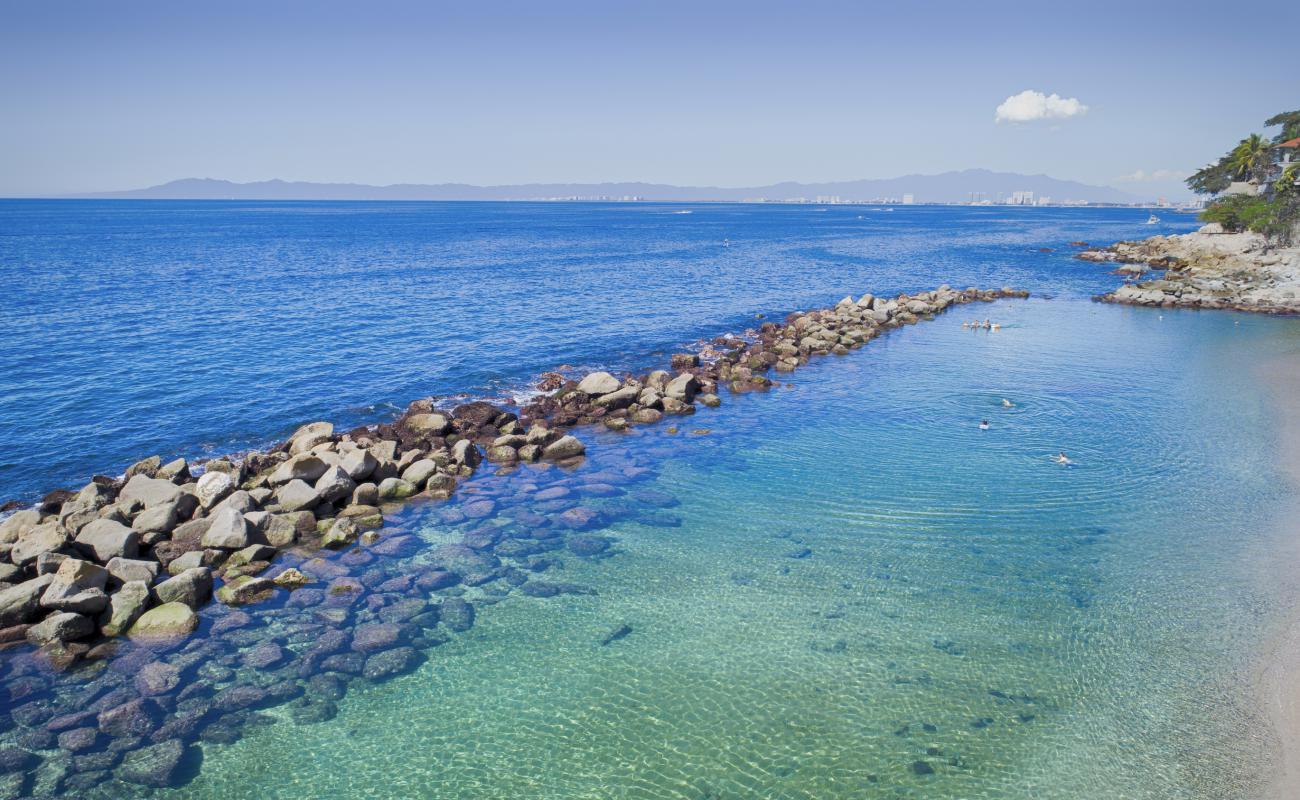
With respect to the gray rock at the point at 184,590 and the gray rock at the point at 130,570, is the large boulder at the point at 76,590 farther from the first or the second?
the gray rock at the point at 184,590

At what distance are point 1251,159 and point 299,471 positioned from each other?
13183 centimetres

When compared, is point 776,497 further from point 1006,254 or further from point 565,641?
point 1006,254

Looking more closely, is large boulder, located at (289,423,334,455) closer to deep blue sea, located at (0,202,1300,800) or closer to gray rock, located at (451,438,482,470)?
deep blue sea, located at (0,202,1300,800)

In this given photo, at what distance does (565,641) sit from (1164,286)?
67796mm

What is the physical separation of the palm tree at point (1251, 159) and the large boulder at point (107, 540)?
5111 inches

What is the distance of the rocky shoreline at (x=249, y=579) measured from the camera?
13438 mm

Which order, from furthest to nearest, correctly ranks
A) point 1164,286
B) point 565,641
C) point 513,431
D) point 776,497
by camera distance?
point 1164,286
point 513,431
point 776,497
point 565,641

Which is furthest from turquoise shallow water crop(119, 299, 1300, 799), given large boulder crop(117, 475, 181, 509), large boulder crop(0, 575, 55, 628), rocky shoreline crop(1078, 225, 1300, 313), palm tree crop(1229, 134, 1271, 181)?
palm tree crop(1229, 134, 1271, 181)

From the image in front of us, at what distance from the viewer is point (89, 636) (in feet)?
52.2

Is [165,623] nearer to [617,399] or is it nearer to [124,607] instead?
[124,607]

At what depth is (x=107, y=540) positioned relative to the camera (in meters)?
18.8

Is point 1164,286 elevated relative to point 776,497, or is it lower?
elevated

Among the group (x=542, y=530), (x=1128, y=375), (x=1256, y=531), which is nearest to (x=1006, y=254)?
(x=1128, y=375)

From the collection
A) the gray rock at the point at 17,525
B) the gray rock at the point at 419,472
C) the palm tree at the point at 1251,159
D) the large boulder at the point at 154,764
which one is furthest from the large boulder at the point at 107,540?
the palm tree at the point at 1251,159
